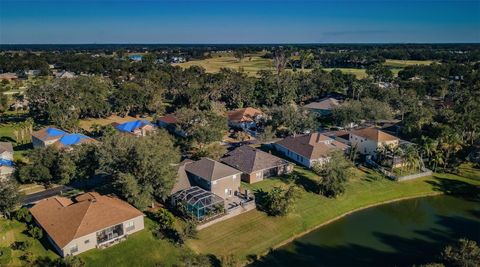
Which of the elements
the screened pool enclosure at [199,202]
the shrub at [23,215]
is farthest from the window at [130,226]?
the shrub at [23,215]

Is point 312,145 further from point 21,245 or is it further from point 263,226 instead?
point 21,245

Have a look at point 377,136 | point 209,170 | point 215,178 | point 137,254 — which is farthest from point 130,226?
point 377,136

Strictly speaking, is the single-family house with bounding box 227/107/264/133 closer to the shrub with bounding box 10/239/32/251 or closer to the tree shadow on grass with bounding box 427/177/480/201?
the tree shadow on grass with bounding box 427/177/480/201

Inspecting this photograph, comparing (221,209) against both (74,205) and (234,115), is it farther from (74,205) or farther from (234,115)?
(234,115)

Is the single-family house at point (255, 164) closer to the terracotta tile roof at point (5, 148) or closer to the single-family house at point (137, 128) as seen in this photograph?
the single-family house at point (137, 128)

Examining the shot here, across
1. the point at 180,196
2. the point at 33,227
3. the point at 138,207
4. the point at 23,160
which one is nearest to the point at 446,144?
the point at 180,196

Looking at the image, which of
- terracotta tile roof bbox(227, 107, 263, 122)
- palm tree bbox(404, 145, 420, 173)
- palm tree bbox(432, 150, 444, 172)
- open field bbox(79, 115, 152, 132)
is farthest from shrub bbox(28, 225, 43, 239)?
palm tree bbox(432, 150, 444, 172)
